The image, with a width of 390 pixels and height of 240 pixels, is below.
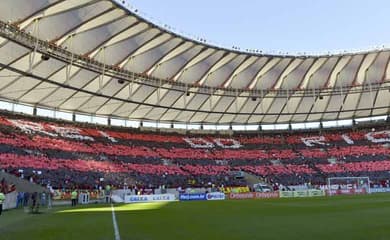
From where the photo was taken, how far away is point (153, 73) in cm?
4397

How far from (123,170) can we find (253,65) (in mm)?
20639

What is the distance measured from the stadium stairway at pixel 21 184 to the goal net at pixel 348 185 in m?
31.3

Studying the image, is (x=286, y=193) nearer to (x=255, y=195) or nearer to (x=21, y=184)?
(x=255, y=195)

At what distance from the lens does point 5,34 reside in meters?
29.8

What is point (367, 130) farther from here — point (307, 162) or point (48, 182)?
point (48, 182)

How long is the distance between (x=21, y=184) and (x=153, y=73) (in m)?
17.7

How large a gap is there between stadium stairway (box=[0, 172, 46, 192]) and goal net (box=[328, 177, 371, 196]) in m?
31.3

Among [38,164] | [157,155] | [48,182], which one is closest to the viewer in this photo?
[48,182]

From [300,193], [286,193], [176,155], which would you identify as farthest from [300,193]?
[176,155]

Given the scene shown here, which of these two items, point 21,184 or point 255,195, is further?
point 255,195

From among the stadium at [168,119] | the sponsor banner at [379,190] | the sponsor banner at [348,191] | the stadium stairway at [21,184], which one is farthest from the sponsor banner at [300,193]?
the stadium stairway at [21,184]

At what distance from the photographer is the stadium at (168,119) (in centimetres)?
3297

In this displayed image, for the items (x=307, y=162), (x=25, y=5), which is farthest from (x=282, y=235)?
(x=307, y=162)

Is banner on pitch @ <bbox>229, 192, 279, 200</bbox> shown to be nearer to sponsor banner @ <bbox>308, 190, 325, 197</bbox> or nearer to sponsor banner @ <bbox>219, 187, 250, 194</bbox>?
sponsor banner @ <bbox>219, 187, 250, 194</bbox>
